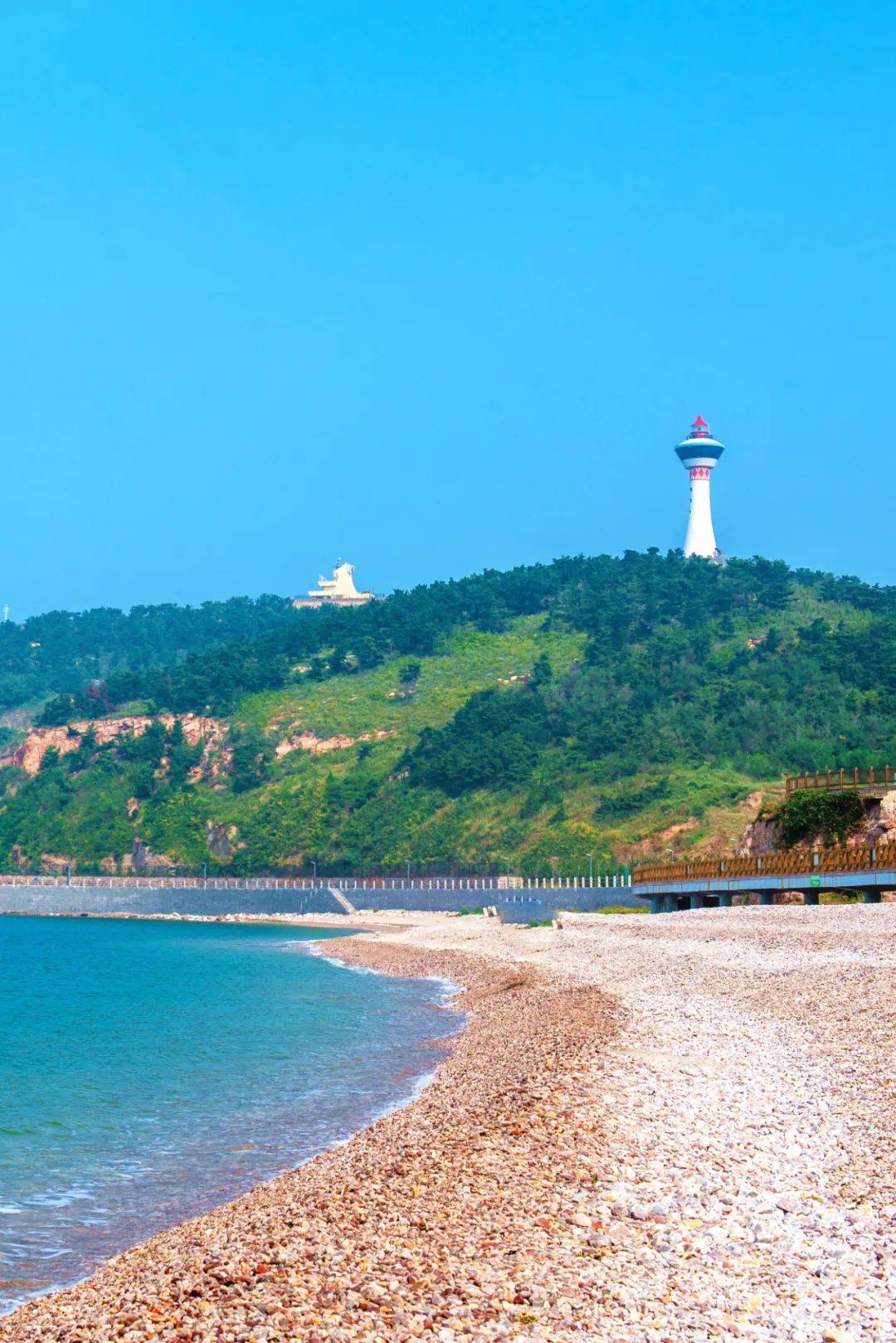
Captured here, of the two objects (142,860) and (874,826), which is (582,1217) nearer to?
(874,826)

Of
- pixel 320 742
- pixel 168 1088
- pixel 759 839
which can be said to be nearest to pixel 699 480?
pixel 320 742

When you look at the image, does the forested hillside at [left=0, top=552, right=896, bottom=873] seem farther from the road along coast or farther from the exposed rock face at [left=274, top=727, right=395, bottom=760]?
the road along coast

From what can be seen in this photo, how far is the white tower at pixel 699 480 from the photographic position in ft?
637

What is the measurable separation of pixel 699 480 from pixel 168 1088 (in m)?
182

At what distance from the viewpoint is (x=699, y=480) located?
197250 millimetres

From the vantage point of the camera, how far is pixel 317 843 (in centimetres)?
12312

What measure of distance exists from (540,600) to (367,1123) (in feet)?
517

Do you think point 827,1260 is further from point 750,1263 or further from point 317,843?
point 317,843

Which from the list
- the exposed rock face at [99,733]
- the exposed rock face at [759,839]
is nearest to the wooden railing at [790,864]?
the exposed rock face at [759,839]

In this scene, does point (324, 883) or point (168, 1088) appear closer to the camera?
point (168, 1088)

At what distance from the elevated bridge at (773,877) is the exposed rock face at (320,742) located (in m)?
70.4

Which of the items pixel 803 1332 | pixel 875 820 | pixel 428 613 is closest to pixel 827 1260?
pixel 803 1332

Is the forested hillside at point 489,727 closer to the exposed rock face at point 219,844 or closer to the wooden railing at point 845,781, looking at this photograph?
the exposed rock face at point 219,844

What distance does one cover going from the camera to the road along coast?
28.7 ft
